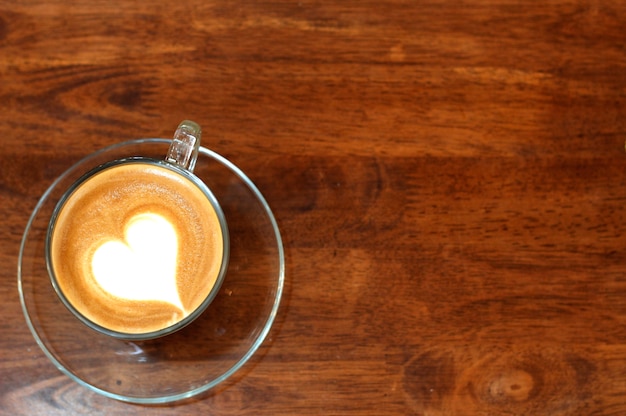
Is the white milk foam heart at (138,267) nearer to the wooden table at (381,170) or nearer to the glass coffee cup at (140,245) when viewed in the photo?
the glass coffee cup at (140,245)

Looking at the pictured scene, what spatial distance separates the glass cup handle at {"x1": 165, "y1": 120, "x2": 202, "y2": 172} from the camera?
0.82 m

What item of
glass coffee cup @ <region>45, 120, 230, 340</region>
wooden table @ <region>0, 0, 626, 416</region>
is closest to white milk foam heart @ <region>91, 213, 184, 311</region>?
glass coffee cup @ <region>45, 120, 230, 340</region>

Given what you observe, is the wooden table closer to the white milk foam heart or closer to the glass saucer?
the glass saucer

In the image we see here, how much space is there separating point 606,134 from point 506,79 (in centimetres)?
14

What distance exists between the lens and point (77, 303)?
0.79m

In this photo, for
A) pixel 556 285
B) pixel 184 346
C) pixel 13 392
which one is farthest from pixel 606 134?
pixel 13 392

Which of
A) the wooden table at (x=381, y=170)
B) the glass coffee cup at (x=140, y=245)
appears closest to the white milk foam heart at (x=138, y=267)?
the glass coffee cup at (x=140, y=245)

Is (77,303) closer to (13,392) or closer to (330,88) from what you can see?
(13,392)

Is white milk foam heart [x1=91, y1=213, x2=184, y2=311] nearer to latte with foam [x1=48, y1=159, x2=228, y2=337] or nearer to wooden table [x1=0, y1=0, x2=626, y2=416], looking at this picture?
latte with foam [x1=48, y1=159, x2=228, y2=337]

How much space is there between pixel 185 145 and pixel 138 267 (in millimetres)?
147

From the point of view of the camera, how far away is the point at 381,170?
0.89 m

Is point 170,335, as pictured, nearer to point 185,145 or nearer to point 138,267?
point 138,267

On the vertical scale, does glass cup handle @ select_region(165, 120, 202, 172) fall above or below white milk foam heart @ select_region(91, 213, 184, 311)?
above

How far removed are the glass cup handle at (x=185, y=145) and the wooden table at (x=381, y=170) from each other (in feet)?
0.20
